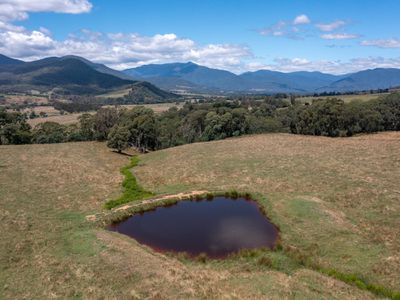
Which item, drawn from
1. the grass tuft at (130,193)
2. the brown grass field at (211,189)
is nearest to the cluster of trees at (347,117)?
the brown grass field at (211,189)

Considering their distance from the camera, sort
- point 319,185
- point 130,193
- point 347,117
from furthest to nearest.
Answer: point 347,117 → point 130,193 → point 319,185

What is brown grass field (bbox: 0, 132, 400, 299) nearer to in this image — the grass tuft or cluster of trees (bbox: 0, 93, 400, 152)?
the grass tuft

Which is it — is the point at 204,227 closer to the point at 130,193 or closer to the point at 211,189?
the point at 211,189

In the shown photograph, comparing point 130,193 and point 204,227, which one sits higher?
point 130,193

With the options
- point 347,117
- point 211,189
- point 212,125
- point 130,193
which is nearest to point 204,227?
point 211,189

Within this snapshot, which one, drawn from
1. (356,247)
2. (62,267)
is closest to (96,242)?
(62,267)

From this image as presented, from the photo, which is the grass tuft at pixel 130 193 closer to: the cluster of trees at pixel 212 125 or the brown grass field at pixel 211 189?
the brown grass field at pixel 211 189
